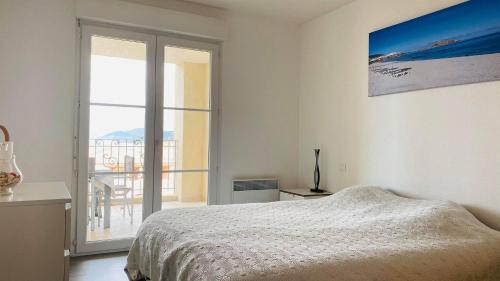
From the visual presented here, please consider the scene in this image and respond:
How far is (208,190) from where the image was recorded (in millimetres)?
4195

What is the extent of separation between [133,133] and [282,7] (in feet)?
6.83

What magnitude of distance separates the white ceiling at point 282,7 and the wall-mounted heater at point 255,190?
192cm

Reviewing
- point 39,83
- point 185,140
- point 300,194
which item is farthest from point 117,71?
point 300,194

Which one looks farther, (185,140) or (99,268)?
(185,140)

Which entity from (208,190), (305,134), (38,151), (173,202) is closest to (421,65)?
(305,134)

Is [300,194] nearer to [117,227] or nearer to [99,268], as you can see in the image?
[117,227]

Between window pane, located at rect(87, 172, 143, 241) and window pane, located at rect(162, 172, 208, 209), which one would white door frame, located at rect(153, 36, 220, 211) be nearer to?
window pane, located at rect(162, 172, 208, 209)

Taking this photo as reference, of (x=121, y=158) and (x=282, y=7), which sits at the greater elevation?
(x=282, y=7)

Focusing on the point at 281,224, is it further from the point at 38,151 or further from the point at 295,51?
the point at 295,51

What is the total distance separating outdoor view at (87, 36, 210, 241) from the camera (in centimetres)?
367

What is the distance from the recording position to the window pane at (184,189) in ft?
13.1

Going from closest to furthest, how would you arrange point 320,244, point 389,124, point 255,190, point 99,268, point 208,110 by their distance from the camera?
point 320,244 < point 99,268 < point 389,124 < point 208,110 < point 255,190

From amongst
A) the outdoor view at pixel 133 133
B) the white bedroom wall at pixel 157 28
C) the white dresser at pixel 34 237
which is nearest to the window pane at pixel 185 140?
the outdoor view at pixel 133 133

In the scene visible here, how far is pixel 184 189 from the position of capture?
411cm
